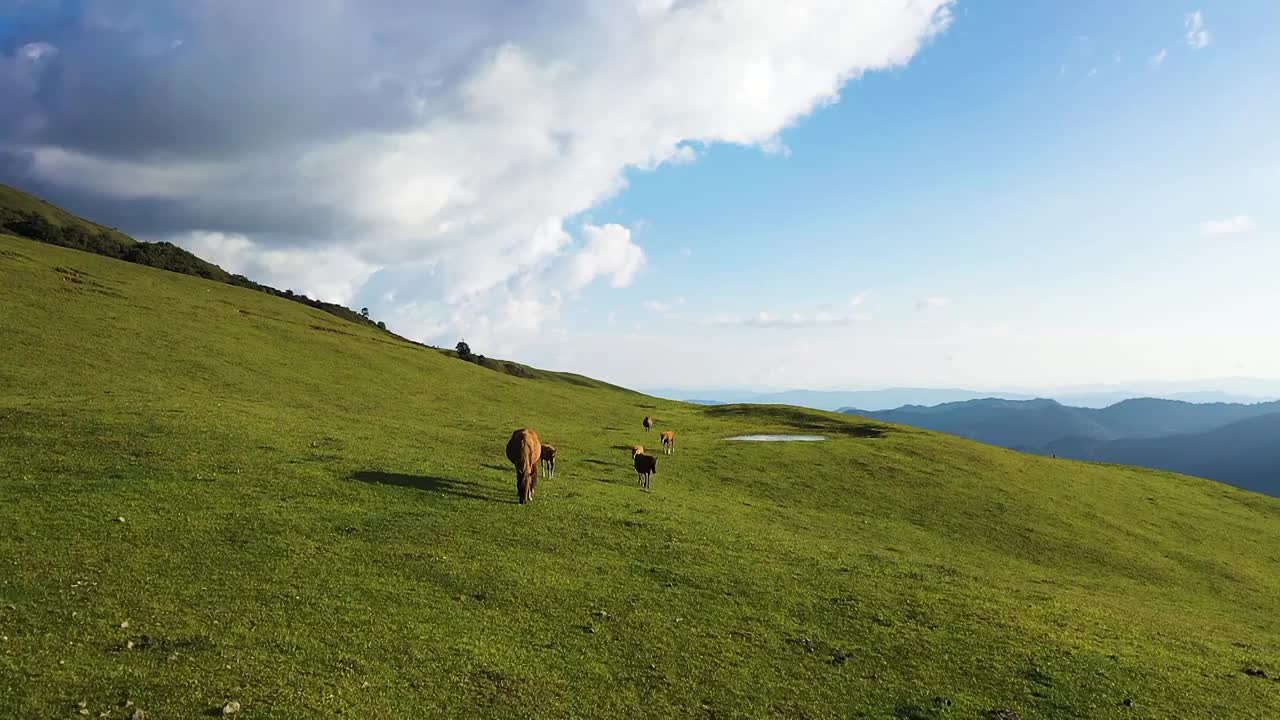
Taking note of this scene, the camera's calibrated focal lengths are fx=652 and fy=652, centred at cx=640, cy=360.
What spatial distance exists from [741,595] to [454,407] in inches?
1513

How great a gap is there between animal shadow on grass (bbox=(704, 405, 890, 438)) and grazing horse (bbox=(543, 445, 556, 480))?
36409 mm

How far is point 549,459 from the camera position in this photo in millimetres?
33125

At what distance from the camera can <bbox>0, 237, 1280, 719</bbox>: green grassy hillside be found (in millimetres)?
12953

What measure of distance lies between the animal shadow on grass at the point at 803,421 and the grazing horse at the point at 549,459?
119 ft

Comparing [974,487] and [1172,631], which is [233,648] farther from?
[974,487]

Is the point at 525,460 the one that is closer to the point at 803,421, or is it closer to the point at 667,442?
the point at 667,442

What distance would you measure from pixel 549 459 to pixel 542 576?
14182mm

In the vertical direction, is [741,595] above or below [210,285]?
below

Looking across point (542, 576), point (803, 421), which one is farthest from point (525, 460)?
point (803, 421)

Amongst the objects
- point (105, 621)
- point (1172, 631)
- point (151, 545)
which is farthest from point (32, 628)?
point (1172, 631)

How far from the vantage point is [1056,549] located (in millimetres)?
33438

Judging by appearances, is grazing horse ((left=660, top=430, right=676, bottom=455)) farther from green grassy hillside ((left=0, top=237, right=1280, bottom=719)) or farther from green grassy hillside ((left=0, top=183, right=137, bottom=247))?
green grassy hillside ((left=0, top=183, right=137, bottom=247))

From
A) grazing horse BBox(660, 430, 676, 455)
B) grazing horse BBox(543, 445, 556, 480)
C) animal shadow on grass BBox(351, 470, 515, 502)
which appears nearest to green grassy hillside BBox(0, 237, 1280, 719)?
animal shadow on grass BBox(351, 470, 515, 502)

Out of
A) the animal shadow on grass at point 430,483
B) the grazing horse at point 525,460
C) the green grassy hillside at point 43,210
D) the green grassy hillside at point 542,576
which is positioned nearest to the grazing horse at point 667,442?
the green grassy hillside at point 542,576
